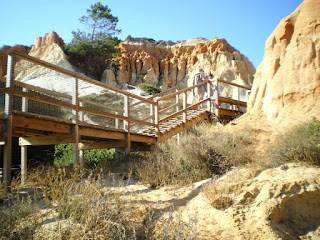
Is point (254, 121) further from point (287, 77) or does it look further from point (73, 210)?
point (73, 210)

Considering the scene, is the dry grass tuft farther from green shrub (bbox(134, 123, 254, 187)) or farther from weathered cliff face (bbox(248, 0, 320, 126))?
weathered cliff face (bbox(248, 0, 320, 126))

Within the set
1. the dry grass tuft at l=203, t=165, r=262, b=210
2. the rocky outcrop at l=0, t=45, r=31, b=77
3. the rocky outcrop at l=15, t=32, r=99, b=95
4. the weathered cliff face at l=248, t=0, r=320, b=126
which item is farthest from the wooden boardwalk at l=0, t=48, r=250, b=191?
the rocky outcrop at l=0, t=45, r=31, b=77

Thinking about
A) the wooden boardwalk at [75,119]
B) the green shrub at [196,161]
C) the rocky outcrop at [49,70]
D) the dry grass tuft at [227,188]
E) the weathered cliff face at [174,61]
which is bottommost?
the dry grass tuft at [227,188]

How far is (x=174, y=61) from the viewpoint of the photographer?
124 ft

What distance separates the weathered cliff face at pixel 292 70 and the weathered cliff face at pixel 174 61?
21253mm

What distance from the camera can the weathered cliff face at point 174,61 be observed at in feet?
107

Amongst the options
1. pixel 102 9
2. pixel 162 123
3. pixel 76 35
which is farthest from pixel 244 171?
pixel 102 9

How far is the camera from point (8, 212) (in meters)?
3.58

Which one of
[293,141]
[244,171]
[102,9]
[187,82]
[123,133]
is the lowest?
[244,171]

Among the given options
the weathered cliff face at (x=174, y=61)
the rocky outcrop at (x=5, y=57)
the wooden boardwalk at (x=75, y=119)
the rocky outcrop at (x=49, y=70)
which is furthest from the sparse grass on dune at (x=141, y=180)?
the weathered cliff face at (x=174, y=61)

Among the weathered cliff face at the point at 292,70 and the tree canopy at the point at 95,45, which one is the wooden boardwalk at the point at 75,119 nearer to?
the weathered cliff face at the point at 292,70

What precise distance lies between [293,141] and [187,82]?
30.3 metres

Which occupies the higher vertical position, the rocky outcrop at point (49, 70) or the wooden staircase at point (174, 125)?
the rocky outcrop at point (49, 70)

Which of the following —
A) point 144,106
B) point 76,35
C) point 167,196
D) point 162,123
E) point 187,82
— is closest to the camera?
point 167,196
